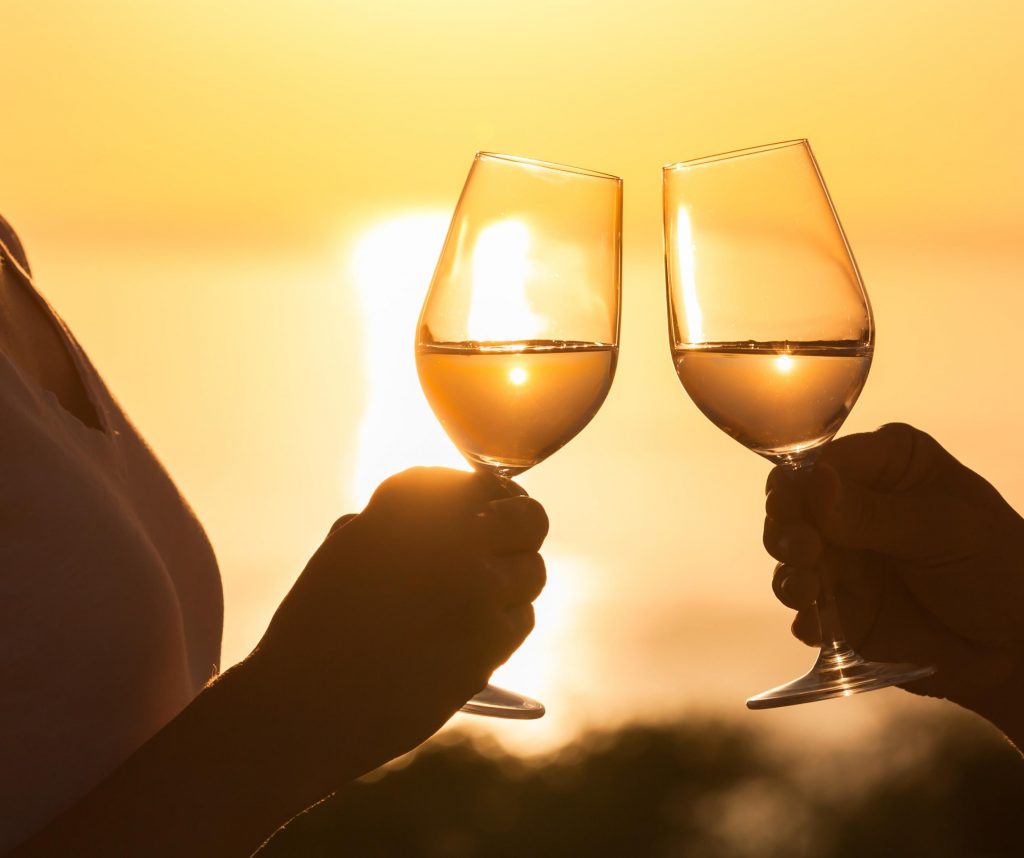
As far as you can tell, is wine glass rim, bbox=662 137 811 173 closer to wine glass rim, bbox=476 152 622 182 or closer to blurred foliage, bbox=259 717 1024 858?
wine glass rim, bbox=476 152 622 182

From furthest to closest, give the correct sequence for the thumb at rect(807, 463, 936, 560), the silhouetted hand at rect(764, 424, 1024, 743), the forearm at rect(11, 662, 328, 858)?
the silhouetted hand at rect(764, 424, 1024, 743)
the thumb at rect(807, 463, 936, 560)
the forearm at rect(11, 662, 328, 858)

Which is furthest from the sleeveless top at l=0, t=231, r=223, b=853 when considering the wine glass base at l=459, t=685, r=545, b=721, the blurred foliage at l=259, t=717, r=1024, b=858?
the blurred foliage at l=259, t=717, r=1024, b=858

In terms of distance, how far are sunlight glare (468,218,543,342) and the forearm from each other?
612 millimetres

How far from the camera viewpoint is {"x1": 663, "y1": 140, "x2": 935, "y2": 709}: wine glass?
1934 mm

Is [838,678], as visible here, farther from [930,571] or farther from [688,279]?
[688,279]

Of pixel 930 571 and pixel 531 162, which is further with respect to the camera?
pixel 930 571

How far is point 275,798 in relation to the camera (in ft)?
5.05

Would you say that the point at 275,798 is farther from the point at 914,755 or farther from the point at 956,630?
the point at 914,755

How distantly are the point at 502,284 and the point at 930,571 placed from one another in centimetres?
101

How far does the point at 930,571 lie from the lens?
7.75 feet

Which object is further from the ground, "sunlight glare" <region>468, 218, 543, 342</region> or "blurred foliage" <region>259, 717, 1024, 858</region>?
"sunlight glare" <region>468, 218, 543, 342</region>

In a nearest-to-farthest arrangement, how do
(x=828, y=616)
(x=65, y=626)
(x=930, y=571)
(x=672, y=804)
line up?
(x=65, y=626)
(x=828, y=616)
(x=930, y=571)
(x=672, y=804)

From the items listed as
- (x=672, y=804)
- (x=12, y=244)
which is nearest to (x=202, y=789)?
(x=12, y=244)

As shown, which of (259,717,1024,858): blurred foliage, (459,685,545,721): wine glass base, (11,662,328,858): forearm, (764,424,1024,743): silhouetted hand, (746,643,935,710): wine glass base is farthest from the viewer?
(259,717,1024,858): blurred foliage
